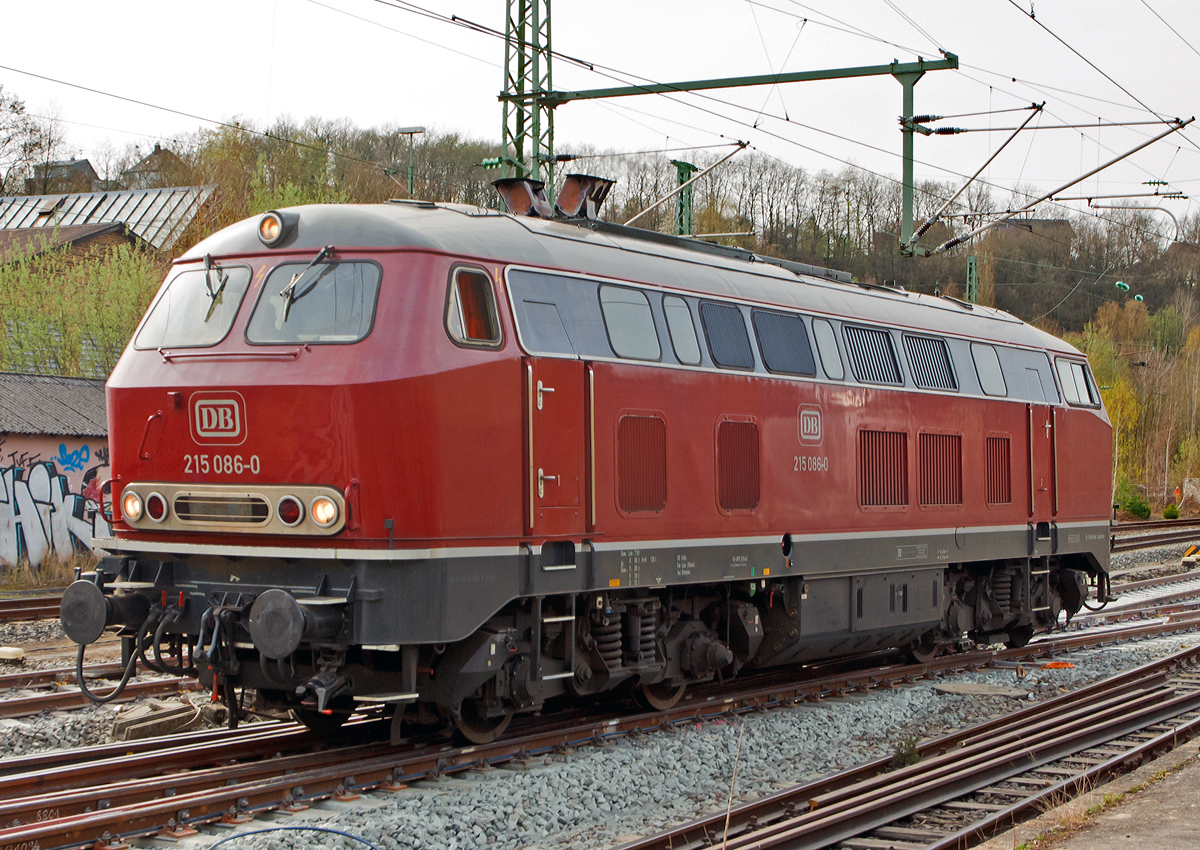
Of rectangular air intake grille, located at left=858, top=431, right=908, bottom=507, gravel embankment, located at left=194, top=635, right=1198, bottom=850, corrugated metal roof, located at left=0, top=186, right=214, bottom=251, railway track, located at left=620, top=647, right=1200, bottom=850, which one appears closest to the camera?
gravel embankment, located at left=194, top=635, right=1198, bottom=850

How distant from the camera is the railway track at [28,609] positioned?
1706cm

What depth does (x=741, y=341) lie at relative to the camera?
1152cm

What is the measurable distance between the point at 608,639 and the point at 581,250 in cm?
336

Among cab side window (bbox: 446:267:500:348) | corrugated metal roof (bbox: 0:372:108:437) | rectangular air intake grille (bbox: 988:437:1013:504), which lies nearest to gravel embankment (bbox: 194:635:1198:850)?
rectangular air intake grille (bbox: 988:437:1013:504)

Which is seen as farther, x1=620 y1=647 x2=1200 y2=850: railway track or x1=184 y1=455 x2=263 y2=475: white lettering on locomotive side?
x1=184 y1=455 x2=263 y2=475: white lettering on locomotive side

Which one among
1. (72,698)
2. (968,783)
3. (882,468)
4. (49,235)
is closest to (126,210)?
(49,235)

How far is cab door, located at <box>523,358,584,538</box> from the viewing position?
920 cm

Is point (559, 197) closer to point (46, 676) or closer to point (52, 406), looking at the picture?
point (46, 676)

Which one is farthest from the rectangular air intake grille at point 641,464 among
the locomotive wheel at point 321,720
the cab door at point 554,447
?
the locomotive wheel at point 321,720

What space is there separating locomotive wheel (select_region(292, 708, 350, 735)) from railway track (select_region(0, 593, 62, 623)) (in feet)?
29.8

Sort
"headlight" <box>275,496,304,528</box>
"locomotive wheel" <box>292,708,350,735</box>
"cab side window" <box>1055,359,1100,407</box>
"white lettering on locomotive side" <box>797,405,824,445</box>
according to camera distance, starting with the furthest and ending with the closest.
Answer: "cab side window" <box>1055,359,1100,407</box>
"white lettering on locomotive side" <box>797,405,824,445</box>
"locomotive wheel" <box>292,708,350,735</box>
"headlight" <box>275,496,304,528</box>

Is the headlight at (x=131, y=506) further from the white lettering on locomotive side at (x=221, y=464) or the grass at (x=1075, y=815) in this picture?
the grass at (x=1075, y=815)

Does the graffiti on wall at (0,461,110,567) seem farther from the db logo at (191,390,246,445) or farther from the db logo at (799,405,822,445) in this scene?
the db logo at (799,405,822,445)

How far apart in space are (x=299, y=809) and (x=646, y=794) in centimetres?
258
